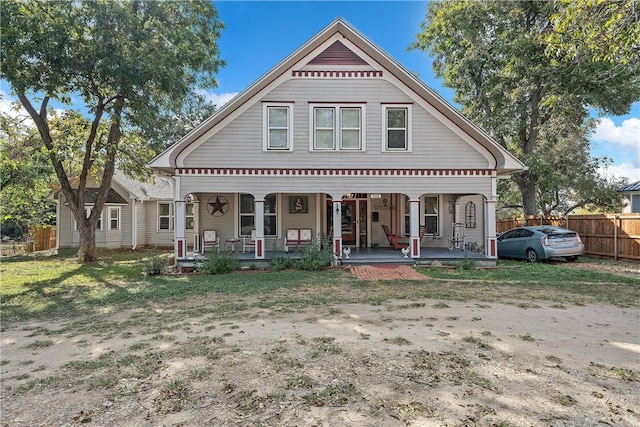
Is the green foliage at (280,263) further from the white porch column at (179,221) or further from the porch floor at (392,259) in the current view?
the white porch column at (179,221)

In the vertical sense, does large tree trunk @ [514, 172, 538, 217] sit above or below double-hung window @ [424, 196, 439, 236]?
above

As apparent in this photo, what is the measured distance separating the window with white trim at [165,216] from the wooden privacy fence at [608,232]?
19.5 m

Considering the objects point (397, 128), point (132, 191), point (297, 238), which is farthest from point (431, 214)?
point (132, 191)

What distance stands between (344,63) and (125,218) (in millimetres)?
15080

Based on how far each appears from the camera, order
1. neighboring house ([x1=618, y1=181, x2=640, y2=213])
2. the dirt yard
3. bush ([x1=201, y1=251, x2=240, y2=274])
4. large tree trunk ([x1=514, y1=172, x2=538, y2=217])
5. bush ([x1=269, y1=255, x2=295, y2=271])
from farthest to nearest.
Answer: large tree trunk ([x1=514, y1=172, x2=538, y2=217]), neighboring house ([x1=618, y1=181, x2=640, y2=213]), bush ([x1=269, y1=255, x2=295, y2=271]), bush ([x1=201, y1=251, x2=240, y2=274]), the dirt yard

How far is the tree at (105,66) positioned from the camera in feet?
37.2

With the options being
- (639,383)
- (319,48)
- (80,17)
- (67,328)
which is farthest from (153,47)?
(639,383)

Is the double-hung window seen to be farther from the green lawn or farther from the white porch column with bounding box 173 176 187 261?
the white porch column with bounding box 173 176 187 261

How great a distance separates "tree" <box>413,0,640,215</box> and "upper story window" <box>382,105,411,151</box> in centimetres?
815

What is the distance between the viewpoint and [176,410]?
3.12 meters

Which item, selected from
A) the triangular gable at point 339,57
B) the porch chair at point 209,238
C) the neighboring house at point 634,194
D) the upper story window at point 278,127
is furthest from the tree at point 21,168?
the neighboring house at point 634,194

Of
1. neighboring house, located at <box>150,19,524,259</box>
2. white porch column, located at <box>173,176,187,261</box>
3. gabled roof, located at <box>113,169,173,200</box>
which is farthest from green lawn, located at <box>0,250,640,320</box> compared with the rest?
gabled roof, located at <box>113,169,173,200</box>

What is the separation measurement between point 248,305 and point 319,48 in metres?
9.24

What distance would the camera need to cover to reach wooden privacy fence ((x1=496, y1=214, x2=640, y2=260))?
40.5 ft
